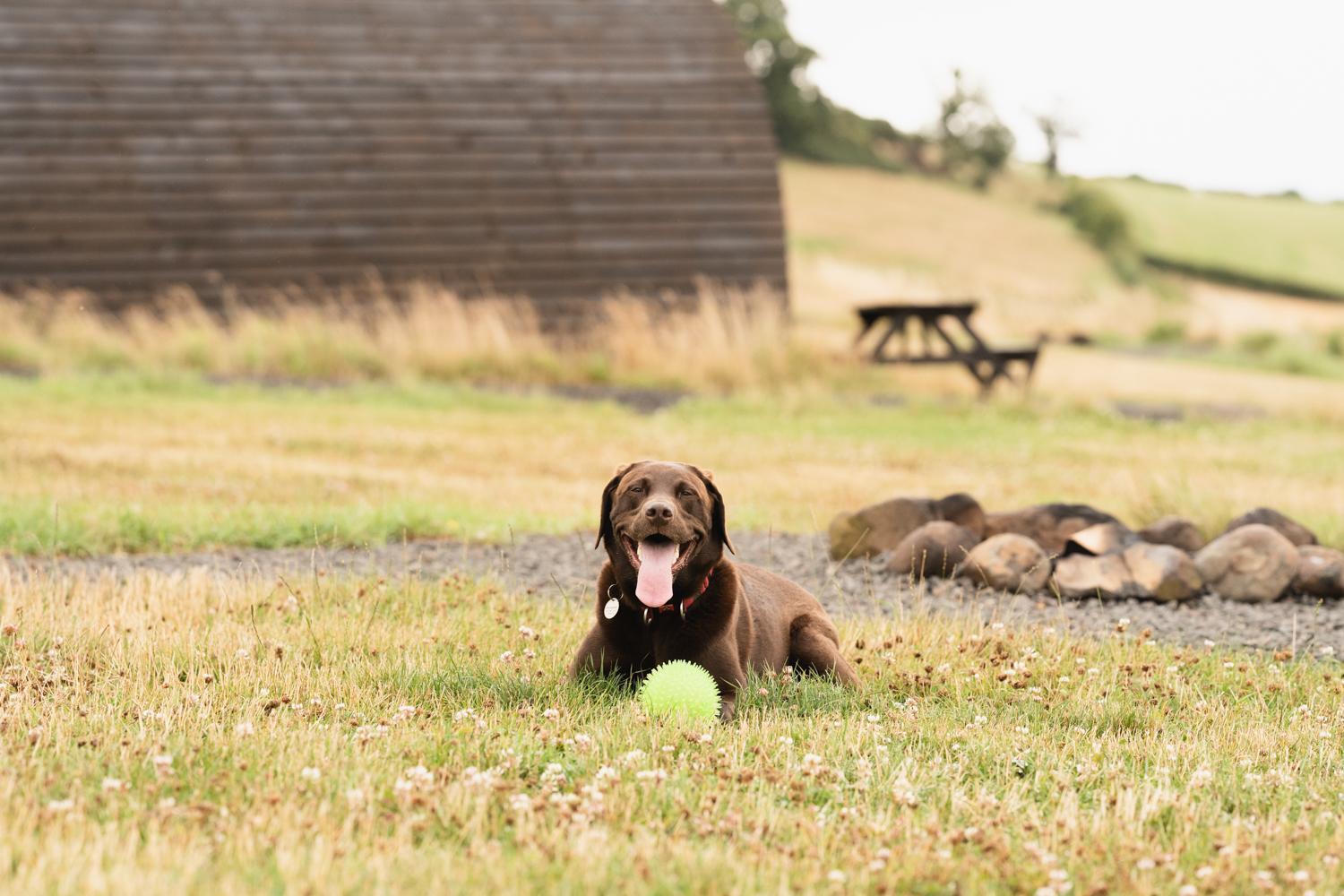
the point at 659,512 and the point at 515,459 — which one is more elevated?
the point at 659,512

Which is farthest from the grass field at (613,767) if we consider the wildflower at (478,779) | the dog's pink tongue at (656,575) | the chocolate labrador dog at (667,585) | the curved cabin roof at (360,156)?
the curved cabin roof at (360,156)

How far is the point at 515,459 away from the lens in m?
11.9

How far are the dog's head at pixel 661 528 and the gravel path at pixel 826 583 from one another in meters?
1.98

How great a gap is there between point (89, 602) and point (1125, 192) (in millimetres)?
61118

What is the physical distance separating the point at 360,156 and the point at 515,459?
11.4 m

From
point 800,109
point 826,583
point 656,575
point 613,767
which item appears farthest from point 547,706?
point 800,109

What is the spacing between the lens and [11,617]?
5996mm

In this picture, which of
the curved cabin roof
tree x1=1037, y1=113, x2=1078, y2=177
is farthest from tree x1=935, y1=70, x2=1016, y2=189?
the curved cabin roof

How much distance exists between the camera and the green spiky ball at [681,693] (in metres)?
4.68

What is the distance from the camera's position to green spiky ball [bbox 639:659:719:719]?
4.68m

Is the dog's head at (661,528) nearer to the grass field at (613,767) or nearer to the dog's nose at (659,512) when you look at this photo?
the dog's nose at (659,512)

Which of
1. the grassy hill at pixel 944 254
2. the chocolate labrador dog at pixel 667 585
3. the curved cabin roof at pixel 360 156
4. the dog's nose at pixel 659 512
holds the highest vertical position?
the curved cabin roof at pixel 360 156

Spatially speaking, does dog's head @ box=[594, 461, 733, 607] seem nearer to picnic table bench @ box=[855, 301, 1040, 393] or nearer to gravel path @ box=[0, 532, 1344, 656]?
gravel path @ box=[0, 532, 1344, 656]

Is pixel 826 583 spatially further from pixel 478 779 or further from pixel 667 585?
pixel 478 779
